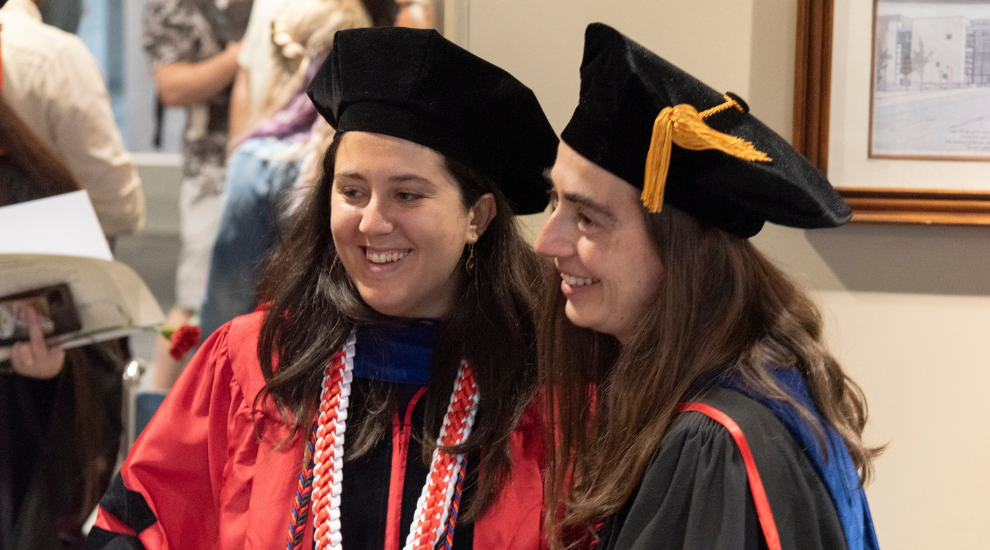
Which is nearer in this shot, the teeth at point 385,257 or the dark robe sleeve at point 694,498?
the dark robe sleeve at point 694,498

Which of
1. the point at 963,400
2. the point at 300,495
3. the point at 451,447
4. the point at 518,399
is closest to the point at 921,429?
the point at 963,400

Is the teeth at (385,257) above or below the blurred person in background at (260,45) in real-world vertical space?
below

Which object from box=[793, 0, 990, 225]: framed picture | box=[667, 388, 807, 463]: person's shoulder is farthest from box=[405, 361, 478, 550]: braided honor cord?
box=[793, 0, 990, 225]: framed picture

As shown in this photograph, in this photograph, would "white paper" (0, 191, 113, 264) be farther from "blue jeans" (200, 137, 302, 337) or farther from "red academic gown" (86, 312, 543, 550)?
"red academic gown" (86, 312, 543, 550)

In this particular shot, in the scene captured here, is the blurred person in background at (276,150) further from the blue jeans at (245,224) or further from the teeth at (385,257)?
the teeth at (385,257)

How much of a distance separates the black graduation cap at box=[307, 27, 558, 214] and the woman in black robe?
26cm

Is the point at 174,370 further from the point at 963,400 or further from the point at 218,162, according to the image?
the point at 963,400

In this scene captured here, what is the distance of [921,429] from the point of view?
1.88m

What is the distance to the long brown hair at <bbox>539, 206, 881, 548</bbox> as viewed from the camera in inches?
43.9

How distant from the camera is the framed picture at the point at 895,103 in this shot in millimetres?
1739

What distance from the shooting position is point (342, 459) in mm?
1415

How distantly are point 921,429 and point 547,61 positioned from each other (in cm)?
117

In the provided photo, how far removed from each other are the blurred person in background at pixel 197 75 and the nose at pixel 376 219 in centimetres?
67

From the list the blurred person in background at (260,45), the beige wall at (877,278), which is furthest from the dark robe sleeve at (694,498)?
the blurred person in background at (260,45)
